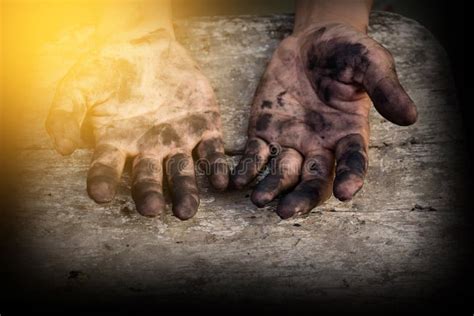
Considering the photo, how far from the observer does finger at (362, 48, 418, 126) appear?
1.18 m

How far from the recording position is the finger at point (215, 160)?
1396mm

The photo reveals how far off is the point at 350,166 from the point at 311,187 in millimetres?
138

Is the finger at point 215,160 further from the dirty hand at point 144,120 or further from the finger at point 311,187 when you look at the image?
the finger at point 311,187

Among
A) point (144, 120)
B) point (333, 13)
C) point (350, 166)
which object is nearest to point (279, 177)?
point (350, 166)

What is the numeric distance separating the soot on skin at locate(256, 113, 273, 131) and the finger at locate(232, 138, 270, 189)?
48 millimetres

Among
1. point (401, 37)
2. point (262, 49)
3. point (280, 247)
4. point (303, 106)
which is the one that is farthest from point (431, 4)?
point (280, 247)

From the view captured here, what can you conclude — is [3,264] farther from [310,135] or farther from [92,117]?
[310,135]

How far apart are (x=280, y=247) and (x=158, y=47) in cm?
92

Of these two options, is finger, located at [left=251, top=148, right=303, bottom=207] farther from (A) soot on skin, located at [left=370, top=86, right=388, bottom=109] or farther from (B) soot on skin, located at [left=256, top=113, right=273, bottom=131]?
(A) soot on skin, located at [left=370, top=86, right=388, bottom=109]

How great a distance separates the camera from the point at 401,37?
180 centimetres

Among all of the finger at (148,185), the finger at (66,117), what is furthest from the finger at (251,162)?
the finger at (66,117)

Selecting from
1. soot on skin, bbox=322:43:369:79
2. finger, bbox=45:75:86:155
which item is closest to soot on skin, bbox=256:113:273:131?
soot on skin, bbox=322:43:369:79

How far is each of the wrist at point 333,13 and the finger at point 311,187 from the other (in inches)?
23.0

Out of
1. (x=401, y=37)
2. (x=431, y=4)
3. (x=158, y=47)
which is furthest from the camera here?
(x=431, y=4)
